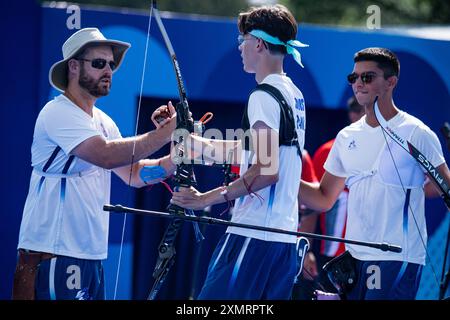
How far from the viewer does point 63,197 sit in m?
4.64

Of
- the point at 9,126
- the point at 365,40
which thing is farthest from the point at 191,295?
the point at 365,40

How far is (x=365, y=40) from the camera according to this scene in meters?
7.66

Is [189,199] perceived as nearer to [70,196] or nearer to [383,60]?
[70,196]

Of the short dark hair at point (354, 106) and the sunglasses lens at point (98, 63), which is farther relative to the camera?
the short dark hair at point (354, 106)

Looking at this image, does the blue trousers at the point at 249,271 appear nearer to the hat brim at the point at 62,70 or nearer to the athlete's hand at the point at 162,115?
the athlete's hand at the point at 162,115

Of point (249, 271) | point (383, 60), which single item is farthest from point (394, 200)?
point (249, 271)

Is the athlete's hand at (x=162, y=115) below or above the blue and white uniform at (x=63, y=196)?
above

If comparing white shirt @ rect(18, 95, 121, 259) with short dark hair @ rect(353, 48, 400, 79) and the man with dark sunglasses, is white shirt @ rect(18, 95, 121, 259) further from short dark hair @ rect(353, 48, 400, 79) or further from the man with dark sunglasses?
short dark hair @ rect(353, 48, 400, 79)

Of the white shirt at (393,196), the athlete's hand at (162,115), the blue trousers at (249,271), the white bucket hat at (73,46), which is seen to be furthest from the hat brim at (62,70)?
the white shirt at (393,196)

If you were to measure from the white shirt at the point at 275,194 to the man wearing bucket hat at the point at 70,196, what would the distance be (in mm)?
545

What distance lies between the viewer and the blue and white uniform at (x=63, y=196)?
4625 millimetres

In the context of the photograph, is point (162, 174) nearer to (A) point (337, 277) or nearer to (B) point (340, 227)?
(A) point (337, 277)

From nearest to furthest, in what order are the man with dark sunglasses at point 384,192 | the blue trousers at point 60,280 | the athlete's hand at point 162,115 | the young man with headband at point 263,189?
the young man with headband at point 263,189
the blue trousers at point 60,280
the athlete's hand at point 162,115
the man with dark sunglasses at point 384,192
